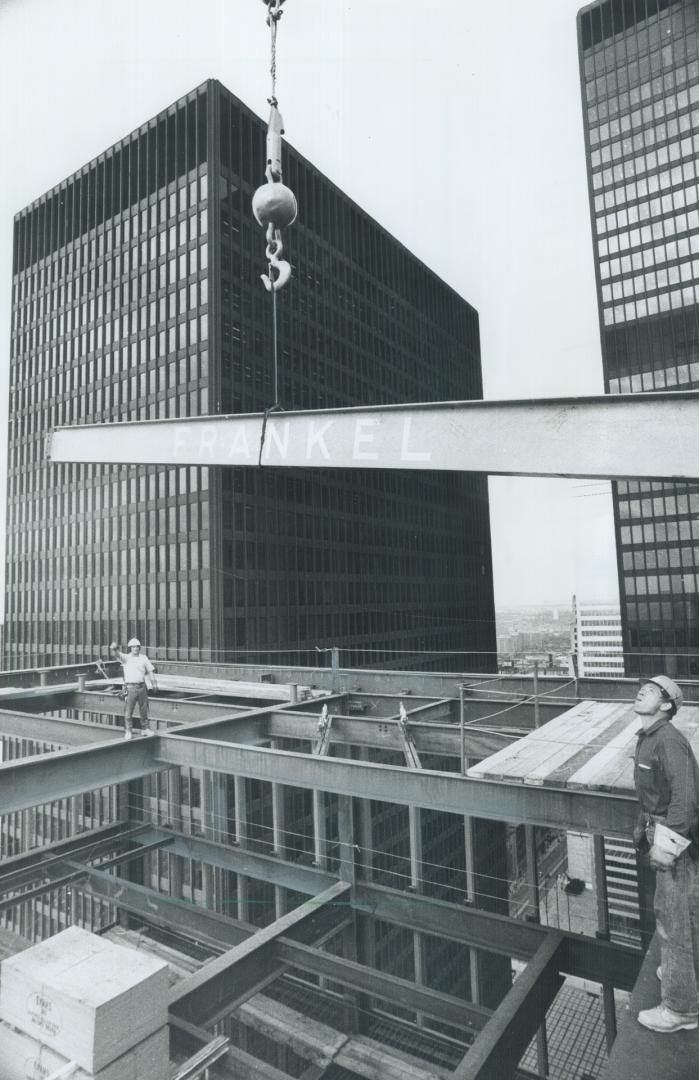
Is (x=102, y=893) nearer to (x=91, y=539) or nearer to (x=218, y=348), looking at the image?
(x=218, y=348)

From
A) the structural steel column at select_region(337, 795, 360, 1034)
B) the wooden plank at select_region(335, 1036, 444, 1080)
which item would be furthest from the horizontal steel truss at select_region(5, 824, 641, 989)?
the wooden plank at select_region(335, 1036, 444, 1080)

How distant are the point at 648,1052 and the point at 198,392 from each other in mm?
67550

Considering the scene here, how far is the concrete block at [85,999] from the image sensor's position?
13.8ft

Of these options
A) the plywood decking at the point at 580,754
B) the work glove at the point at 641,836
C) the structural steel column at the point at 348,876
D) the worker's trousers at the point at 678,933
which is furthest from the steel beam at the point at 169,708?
the worker's trousers at the point at 678,933

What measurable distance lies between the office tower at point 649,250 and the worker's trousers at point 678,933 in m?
71.4

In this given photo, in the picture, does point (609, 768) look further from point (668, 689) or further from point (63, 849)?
point (63, 849)

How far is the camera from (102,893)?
11.9 m

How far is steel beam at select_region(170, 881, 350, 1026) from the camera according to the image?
6.12 meters

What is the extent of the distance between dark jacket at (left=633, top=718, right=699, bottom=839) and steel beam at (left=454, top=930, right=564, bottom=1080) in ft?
9.37

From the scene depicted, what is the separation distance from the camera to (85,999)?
423 centimetres

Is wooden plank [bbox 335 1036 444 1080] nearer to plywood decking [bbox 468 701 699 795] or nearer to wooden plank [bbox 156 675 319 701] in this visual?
plywood decking [bbox 468 701 699 795]

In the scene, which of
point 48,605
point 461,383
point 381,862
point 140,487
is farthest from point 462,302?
point 381,862

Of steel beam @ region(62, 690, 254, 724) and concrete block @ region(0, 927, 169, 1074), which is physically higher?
steel beam @ region(62, 690, 254, 724)

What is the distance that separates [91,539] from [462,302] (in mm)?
75875
